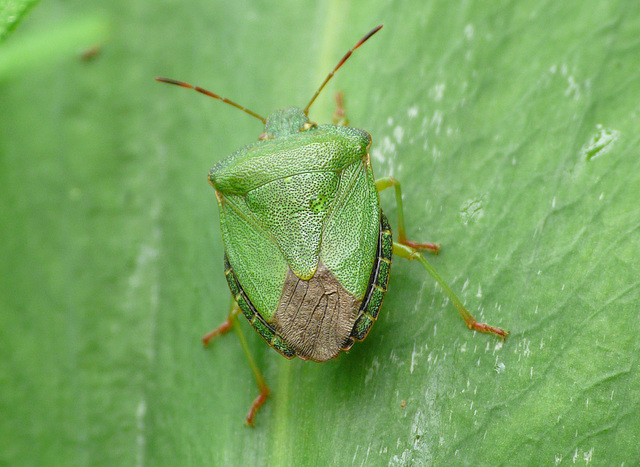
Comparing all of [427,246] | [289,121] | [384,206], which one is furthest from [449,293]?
[289,121]

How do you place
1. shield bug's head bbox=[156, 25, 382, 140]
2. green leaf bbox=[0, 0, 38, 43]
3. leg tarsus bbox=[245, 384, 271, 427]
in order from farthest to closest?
1. shield bug's head bbox=[156, 25, 382, 140]
2. leg tarsus bbox=[245, 384, 271, 427]
3. green leaf bbox=[0, 0, 38, 43]

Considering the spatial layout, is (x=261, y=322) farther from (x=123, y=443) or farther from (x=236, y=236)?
(x=123, y=443)

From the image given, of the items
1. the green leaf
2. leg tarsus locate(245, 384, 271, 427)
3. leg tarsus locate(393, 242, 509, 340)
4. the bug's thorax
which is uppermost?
the green leaf

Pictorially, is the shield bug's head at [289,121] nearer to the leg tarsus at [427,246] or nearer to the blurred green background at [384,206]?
the blurred green background at [384,206]

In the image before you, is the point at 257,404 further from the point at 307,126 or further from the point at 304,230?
the point at 307,126

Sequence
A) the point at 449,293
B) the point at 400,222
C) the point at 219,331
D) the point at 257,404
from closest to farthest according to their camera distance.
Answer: the point at 449,293
the point at 257,404
the point at 400,222
the point at 219,331

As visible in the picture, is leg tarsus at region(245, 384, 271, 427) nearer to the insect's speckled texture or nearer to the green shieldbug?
the green shieldbug

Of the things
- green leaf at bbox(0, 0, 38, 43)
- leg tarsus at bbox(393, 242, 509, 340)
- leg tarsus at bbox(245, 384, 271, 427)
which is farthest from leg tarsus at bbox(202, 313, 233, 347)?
green leaf at bbox(0, 0, 38, 43)
